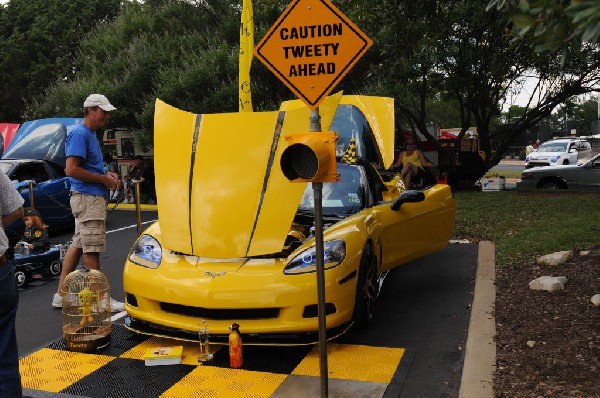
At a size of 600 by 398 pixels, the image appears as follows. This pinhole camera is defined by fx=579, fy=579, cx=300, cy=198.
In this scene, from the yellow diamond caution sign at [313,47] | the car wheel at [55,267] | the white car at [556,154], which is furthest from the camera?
the white car at [556,154]

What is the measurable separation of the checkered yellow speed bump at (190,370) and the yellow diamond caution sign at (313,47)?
75.1 inches

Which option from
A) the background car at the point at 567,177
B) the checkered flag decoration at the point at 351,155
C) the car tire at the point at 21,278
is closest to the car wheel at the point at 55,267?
the car tire at the point at 21,278

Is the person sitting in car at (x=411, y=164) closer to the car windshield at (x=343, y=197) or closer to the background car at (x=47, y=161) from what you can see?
the car windshield at (x=343, y=197)

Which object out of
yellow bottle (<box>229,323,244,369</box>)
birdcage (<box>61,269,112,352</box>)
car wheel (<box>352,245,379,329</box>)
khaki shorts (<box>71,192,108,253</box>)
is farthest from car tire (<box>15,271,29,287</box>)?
car wheel (<box>352,245,379,329</box>)

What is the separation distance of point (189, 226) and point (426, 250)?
2.70 m

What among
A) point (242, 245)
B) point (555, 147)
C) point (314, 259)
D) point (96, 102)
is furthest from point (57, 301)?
point (555, 147)

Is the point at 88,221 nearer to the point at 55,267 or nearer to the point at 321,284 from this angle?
the point at 55,267

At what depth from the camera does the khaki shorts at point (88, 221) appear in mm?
5461

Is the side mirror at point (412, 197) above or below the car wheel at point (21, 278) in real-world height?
above

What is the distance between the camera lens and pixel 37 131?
35.6ft

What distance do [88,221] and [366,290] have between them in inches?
106

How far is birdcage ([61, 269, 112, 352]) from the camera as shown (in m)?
4.64

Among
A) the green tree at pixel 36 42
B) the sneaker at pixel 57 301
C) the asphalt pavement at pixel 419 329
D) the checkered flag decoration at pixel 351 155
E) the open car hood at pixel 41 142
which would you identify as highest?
the green tree at pixel 36 42

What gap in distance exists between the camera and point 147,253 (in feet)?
15.8
